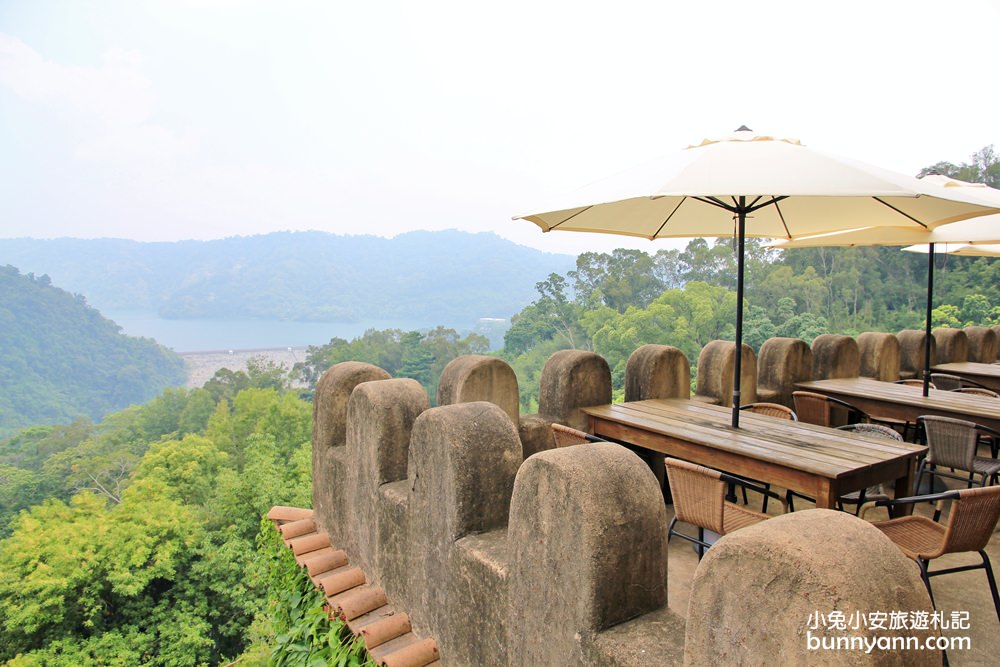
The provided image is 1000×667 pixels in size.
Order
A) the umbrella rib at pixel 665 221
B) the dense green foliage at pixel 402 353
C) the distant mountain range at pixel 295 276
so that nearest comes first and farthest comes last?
the umbrella rib at pixel 665 221
the dense green foliage at pixel 402 353
the distant mountain range at pixel 295 276

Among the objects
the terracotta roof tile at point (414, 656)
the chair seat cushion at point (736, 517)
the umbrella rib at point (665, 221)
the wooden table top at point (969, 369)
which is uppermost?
the umbrella rib at point (665, 221)

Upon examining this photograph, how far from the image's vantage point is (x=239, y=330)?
106438 mm

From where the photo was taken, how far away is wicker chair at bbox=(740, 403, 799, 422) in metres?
4.11

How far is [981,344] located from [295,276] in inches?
4744

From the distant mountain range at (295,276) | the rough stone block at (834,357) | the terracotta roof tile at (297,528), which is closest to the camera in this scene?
the terracotta roof tile at (297,528)

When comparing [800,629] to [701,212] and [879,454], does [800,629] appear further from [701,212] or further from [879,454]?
[701,212]

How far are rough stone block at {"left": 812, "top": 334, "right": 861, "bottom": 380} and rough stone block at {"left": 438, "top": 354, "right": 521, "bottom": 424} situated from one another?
3.51 meters

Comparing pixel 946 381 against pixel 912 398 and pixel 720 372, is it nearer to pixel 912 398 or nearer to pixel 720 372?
pixel 912 398

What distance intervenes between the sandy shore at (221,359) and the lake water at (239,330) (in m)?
11.5

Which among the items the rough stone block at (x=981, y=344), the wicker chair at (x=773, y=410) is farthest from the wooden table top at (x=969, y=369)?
the wicker chair at (x=773, y=410)

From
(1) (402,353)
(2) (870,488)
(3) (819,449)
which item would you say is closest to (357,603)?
(3) (819,449)

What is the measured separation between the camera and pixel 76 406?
60156 millimetres

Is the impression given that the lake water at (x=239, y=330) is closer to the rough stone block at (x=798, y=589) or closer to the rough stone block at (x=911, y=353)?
the rough stone block at (x=911, y=353)

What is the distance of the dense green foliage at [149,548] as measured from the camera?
16.5 metres
